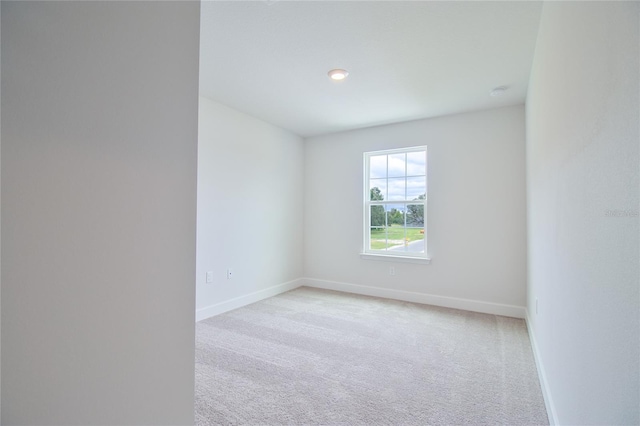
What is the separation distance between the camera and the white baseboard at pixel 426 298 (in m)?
3.68

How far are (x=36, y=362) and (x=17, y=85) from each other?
607 mm

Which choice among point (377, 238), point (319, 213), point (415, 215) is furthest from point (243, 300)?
point (415, 215)

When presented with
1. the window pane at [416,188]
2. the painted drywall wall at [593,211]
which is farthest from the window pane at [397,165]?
the painted drywall wall at [593,211]

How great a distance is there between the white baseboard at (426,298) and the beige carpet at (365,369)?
0.55 ft

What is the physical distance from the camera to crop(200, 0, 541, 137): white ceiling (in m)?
2.01

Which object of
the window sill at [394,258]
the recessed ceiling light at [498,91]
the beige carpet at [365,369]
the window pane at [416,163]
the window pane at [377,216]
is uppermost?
the recessed ceiling light at [498,91]

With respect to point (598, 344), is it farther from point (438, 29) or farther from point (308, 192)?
point (308, 192)

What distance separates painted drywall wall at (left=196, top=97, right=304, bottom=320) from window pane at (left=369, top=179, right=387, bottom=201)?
117cm

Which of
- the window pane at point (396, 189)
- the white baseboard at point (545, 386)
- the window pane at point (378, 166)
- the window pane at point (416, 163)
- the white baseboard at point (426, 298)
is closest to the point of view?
the white baseboard at point (545, 386)

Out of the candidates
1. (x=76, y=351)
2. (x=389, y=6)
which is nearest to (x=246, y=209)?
(x=389, y=6)

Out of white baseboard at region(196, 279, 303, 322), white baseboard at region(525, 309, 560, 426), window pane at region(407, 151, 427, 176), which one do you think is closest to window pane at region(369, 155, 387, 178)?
window pane at region(407, 151, 427, 176)

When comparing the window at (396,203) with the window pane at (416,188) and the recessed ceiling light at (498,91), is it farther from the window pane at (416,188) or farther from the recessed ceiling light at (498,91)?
the recessed ceiling light at (498,91)

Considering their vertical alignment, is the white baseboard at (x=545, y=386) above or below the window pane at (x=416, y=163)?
below

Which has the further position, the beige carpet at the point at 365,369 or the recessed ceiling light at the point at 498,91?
the recessed ceiling light at the point at 498,91
